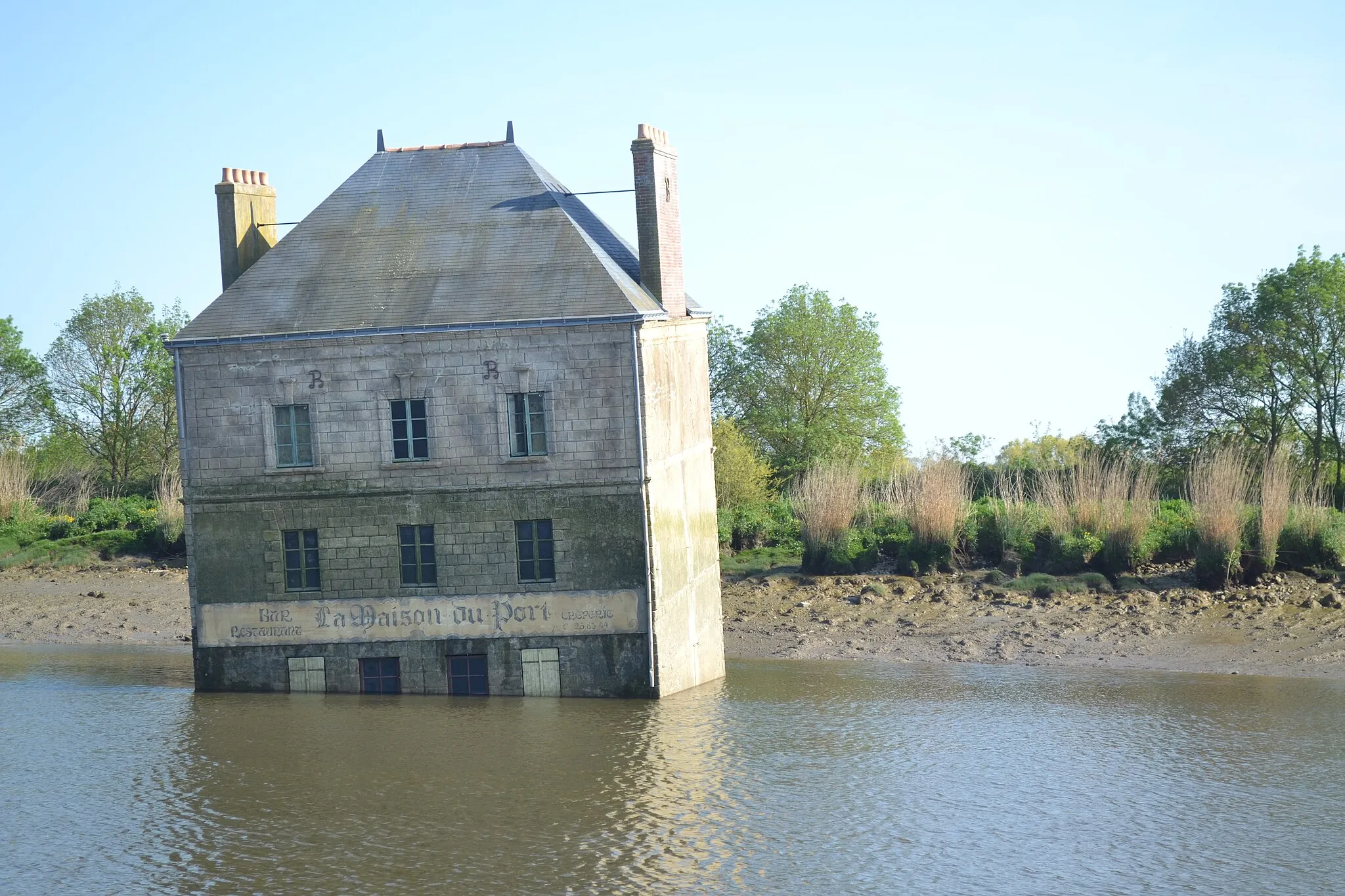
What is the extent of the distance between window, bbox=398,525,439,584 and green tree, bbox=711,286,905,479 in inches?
1072

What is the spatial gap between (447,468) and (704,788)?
25.1 feet

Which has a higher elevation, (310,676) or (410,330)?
(410,330)

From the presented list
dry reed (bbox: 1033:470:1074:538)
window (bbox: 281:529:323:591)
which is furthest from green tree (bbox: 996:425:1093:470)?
window (bbox: 281:529:323:591)

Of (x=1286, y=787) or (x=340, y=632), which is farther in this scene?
(x=340, y=632)

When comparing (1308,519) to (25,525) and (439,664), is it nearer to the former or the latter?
(439,664)

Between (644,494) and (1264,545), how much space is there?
47.7 ft

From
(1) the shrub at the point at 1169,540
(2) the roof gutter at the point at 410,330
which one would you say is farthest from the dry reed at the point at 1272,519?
(2) the roof gutter at the point at 410,330

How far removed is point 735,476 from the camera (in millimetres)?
42094

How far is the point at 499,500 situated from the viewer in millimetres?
24047

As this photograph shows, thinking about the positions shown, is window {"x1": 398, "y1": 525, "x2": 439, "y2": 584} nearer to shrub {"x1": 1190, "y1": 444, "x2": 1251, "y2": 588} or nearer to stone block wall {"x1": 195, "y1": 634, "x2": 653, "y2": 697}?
stone block wall {"x1": 195, "y1": 634, "x2": 653, "y2": 697}

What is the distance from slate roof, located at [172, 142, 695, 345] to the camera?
24.1 meters

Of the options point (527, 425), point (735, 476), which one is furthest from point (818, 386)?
point (527, 425)

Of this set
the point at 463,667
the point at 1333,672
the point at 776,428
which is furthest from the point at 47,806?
the point at 776,428

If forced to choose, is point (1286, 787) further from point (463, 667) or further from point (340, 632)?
point (340, 632)
